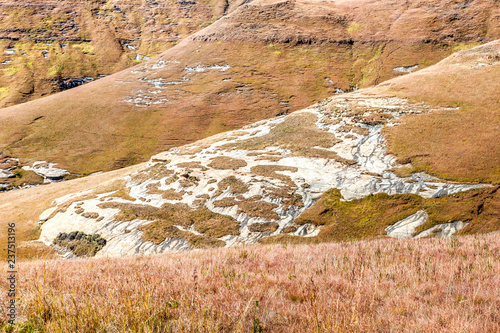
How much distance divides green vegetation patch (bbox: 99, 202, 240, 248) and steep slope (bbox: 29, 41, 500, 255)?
9 centimetres

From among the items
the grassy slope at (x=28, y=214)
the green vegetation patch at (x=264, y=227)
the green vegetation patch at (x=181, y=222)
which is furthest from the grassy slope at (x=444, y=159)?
the grassy slope at (x=28, y=214)

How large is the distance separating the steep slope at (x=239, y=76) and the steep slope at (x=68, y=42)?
55.0 metres

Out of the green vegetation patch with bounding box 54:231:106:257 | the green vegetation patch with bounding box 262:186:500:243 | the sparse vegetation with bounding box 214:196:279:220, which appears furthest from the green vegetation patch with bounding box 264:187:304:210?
the green vegetation patch with bounding box 54:231:106:257

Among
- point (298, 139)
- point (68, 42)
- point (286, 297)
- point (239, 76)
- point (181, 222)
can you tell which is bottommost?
point (181, 222)

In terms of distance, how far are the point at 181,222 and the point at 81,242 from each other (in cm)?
827

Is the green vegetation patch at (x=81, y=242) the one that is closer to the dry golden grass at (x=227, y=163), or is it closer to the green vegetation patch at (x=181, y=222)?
the green vegetation patch at (x=181, y=222)

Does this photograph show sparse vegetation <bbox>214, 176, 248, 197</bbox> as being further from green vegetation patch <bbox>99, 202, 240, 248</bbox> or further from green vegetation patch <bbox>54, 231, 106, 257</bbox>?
green vegetation patch <bbox>54, 231, 106, 257</bbox>

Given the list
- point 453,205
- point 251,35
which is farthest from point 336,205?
point 251,35

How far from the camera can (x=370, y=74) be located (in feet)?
298

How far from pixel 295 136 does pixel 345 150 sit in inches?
296

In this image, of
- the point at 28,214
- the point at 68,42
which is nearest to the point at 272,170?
the point at 28,214

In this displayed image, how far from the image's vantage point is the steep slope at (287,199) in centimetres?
2162

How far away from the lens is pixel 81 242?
23.5 metres

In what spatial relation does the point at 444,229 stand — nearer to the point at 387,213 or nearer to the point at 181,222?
the point at 387,213
